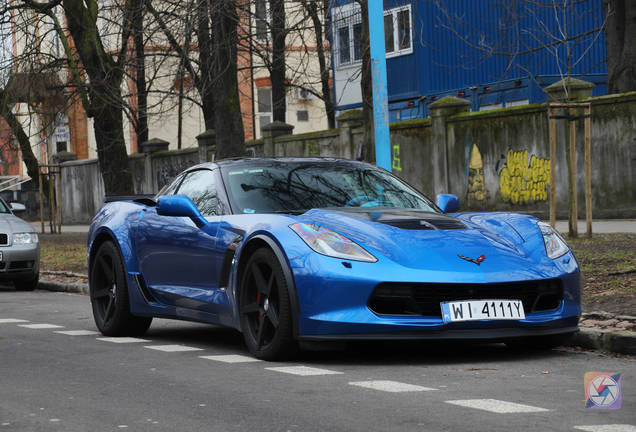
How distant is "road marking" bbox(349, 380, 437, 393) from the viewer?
20.6 ft

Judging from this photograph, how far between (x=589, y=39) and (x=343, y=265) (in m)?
26.2

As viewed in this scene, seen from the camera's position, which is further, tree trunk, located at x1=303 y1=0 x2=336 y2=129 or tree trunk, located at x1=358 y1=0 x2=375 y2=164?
tree trunk, located at x1=303 y1=0 x2=336 y2=129

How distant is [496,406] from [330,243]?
194 centimetres

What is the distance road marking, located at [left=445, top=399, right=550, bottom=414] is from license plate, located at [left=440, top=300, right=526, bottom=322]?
122 cm

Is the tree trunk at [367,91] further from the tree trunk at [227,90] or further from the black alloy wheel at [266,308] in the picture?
the black alloy wheel at [266,308]

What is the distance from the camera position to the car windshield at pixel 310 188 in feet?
27.1

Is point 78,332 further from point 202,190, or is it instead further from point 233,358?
point 233,358

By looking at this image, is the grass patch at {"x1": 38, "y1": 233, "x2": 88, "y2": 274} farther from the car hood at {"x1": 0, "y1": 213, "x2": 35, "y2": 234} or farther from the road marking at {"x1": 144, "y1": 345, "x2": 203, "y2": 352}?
the road marking at {"x1": 144, "y1": 345, "x2": 203, "y2": 352}

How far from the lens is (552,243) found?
25.6ft

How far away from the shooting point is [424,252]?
720 centimetres

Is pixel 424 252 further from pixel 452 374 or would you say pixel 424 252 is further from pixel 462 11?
pixel 462 11

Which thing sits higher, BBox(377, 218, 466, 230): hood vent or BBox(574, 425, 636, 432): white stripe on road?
BBox(377, 218, 466, 230): hood vent
